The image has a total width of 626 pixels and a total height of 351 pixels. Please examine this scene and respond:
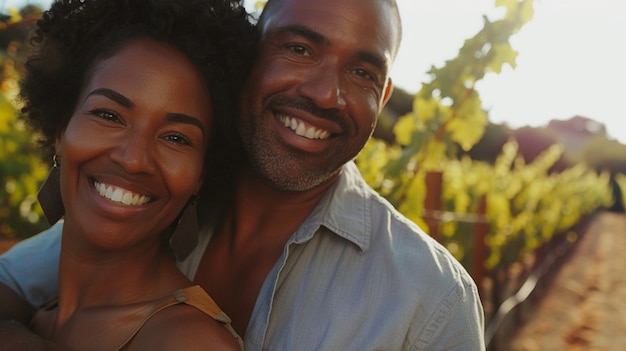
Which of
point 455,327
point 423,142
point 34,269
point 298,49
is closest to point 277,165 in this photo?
point 298,49

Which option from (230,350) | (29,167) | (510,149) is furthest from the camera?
(510,149)

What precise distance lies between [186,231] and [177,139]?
1.10 feet

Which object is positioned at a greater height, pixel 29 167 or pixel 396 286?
pixel 396 286

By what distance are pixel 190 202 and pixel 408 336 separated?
737 millimetres

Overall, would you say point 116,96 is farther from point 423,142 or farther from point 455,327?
point 423,142

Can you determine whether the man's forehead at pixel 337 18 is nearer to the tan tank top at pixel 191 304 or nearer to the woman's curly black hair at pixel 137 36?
the woman's curly black hair at pixel 137 36

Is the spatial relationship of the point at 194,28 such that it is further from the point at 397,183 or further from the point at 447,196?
the point at 447,196

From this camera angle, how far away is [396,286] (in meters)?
2.14

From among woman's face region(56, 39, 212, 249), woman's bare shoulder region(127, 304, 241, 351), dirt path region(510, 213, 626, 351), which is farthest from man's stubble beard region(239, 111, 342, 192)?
dirt path region(510, 213, 626, 351)

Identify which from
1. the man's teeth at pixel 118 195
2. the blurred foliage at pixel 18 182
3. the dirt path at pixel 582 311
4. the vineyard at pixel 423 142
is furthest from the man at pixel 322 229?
the dirt path at pixel 582 311

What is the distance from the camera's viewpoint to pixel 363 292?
215 cm

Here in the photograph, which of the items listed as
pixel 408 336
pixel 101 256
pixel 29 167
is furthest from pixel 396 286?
pixel 29 167

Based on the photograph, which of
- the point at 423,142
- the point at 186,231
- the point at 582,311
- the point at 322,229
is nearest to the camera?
the point at 186,231

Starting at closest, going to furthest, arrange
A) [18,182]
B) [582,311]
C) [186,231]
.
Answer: [186,231]
[18,182]
[582,311]
